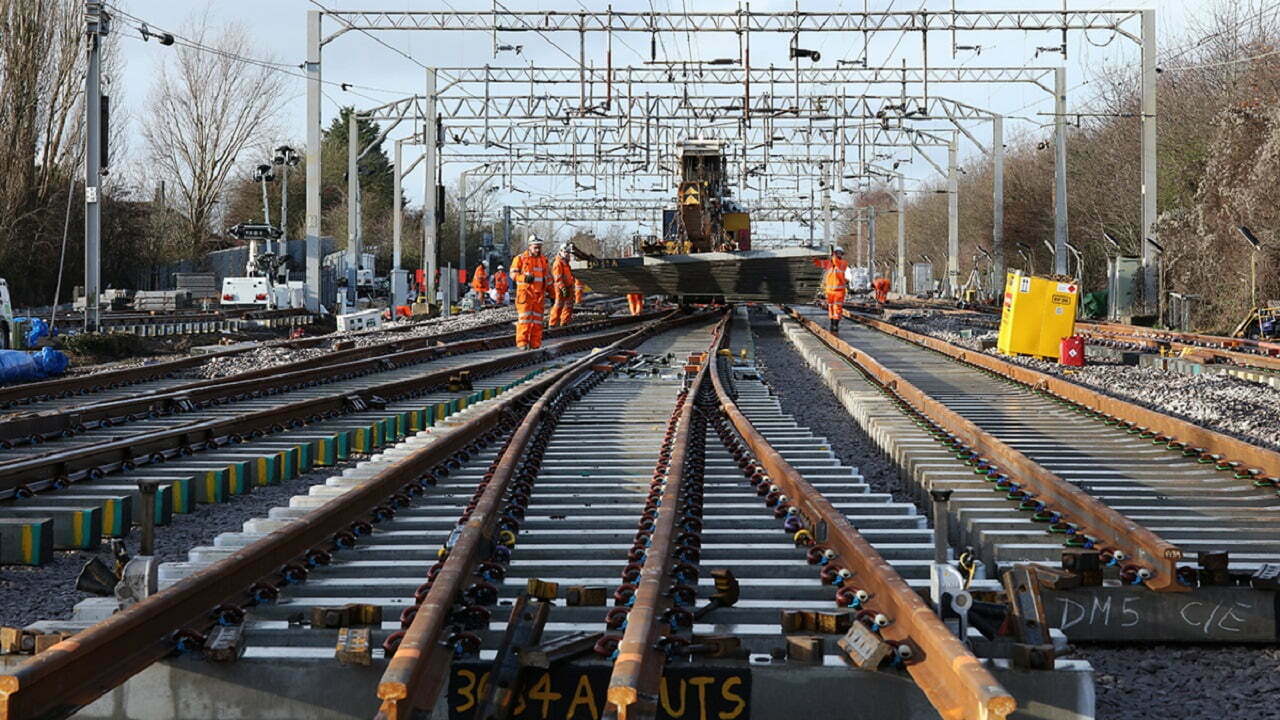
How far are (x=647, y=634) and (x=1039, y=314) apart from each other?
14627mm

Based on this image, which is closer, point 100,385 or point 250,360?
point 100,385

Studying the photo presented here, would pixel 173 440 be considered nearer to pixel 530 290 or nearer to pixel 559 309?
pixel 530 290

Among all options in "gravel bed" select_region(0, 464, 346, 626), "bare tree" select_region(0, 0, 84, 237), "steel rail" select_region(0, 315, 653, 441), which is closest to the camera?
"gravel bed" select_region(0, 464, 346, 626)

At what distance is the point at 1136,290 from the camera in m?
31.9

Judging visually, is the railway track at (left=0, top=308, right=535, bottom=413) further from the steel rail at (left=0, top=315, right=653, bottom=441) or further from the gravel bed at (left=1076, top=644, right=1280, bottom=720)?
the gravel bed at (left=1076, top=644, right=1280, bottom=720)

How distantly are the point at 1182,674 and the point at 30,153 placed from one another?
3961 cm

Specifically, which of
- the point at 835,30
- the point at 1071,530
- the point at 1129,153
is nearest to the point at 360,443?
the point at 1071,530

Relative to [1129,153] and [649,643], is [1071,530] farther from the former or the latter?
[1129,153]

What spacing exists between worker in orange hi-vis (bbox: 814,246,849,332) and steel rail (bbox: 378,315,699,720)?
61.4 ft

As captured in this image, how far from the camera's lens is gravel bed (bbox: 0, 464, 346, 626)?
5746 millimetres

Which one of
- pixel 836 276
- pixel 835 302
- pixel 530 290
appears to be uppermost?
pixel 836 276

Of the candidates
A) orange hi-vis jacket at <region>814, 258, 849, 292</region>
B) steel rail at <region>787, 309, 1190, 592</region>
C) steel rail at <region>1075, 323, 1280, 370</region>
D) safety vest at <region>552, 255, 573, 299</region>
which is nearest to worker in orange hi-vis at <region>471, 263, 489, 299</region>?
orange hi-vis jacket at <region>814, 258, 849, 292</region>

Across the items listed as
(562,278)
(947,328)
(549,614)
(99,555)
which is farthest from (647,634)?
(947,328)

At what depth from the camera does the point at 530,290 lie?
18078mm
